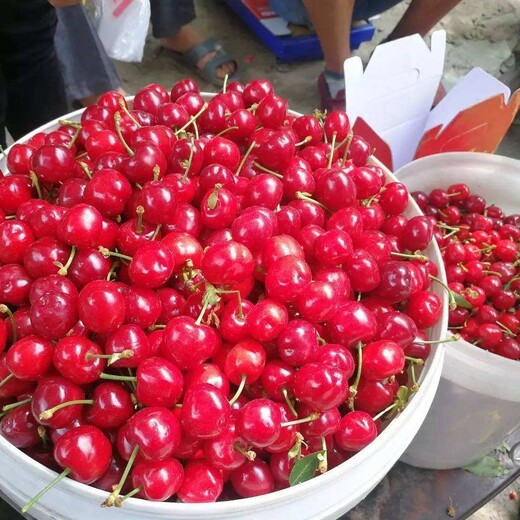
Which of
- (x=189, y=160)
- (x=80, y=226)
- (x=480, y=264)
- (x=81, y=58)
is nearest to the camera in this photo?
(x=80, y=226)

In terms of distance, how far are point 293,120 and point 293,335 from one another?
0.49 m

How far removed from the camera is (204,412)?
57 cm

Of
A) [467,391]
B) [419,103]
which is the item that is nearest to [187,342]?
[467,391]

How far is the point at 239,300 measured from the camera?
0.64 m

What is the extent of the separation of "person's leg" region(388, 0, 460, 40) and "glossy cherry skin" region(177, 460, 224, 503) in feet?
6.36

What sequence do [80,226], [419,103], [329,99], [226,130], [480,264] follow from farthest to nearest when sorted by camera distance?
[329,99] < [419,103] < [480,264] < [226,130] < [80,226]

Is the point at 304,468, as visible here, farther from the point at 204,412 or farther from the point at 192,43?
the point at 192,43

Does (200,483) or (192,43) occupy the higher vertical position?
(200,483)

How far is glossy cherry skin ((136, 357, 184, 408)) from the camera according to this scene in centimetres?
59

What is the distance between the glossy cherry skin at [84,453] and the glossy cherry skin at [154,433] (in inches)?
1.3

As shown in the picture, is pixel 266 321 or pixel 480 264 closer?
pixel 266 321

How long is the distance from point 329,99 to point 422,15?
1.54 ft

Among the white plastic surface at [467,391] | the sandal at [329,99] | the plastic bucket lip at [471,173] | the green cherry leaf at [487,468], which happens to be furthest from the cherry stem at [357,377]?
the sandal at [329,99]

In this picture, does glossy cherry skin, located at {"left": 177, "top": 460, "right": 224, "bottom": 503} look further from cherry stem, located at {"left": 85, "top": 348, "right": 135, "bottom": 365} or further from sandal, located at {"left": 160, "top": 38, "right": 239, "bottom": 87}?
sandal, located at {"left": 160, "top": 38, "right": 239, "bottom": 87}
